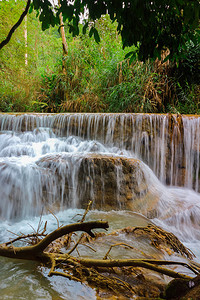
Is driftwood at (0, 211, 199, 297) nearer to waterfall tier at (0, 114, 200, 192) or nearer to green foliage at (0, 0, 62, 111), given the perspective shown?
waterfall tier at (0, 114, 200, 192)

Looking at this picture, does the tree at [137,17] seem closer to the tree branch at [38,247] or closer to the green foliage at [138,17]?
the green foliage at [138,17]

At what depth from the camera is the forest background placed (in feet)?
23.8

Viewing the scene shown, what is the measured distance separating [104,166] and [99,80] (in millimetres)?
5589

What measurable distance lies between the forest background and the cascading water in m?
1.83

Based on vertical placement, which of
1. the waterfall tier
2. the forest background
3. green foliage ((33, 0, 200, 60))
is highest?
the forest background

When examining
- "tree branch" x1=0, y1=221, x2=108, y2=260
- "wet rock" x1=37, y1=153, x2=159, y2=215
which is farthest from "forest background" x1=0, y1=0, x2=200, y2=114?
"tree branch" x1=0, y1=221, x2=108, y2=260

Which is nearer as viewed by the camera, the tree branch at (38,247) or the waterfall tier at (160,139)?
the tree branch at (38,247)

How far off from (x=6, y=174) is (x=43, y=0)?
2665 millimetres

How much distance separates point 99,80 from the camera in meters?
8.53

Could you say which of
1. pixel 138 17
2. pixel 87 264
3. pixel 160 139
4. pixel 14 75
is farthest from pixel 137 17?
pixel 14 75

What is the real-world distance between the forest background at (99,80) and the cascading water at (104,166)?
6.02 ft

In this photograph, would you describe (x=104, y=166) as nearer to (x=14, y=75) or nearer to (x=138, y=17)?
(x=138, y=17)

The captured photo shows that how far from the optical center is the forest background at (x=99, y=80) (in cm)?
726

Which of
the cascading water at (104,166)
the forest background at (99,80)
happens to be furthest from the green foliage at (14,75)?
the cascading water at (104,166)
